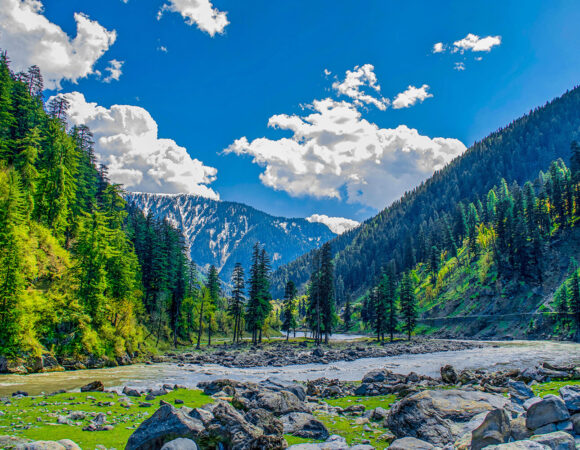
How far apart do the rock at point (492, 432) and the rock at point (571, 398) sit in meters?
1.75

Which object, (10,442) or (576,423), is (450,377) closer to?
(576,423)

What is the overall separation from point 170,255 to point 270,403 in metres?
56.2

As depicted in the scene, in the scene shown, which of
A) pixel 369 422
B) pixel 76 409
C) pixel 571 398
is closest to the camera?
pixel 571 398

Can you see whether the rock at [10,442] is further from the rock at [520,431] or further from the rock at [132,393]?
the rock at [520,431]

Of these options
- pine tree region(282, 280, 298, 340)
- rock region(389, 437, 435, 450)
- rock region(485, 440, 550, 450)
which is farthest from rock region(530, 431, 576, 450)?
pine tree region(282, 280, 298, 340)

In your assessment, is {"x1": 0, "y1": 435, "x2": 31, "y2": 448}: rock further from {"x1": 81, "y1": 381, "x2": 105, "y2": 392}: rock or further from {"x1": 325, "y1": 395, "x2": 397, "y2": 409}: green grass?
{"x1": 325, "y1": 395, "x2": 397, "y2": 409}: green grass

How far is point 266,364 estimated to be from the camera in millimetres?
42344

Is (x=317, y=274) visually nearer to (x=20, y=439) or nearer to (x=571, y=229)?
(x=20, y=439)

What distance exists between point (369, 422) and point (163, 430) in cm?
884

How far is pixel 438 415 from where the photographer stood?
12734mm

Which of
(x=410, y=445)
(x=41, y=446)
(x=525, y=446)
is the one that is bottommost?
(x=410, y=445)

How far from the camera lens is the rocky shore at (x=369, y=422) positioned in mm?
8930

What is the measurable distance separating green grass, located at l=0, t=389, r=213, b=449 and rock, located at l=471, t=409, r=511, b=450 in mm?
10151

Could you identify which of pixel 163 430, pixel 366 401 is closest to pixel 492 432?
pixel 163 430
